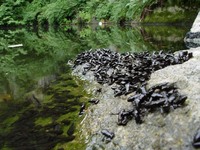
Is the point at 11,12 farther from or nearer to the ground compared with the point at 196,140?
nearer to the ground

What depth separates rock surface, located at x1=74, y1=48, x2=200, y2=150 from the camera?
393 centimetres

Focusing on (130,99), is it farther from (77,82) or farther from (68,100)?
(77,82)

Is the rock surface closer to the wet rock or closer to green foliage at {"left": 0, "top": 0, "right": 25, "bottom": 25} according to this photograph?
the wet rock

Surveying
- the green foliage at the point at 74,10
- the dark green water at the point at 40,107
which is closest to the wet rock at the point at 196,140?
the dark green water at the point at 40,107

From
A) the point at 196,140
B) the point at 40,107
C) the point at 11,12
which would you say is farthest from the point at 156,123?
the point at 11,12

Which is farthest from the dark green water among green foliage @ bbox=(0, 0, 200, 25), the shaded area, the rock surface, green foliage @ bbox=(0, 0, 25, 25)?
green foliage @ bbox=(0, 0, 25, 25)

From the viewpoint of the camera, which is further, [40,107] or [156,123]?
[40,107]

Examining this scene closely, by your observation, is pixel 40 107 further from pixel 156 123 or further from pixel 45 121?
pixel 156 123

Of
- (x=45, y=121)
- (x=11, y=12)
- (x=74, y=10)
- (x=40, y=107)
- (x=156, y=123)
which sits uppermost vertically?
(x=156, y=123)

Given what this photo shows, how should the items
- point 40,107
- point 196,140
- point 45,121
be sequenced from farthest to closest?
1. point 40,107
2. point 45,121
3. point 196,140

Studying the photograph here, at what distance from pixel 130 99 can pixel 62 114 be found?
162cm

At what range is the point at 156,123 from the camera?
14.3 ft

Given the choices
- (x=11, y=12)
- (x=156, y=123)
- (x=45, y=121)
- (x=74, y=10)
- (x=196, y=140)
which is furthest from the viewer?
(x=11, y=12)

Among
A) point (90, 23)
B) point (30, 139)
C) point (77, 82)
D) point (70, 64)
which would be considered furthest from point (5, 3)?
point (30, 139)
